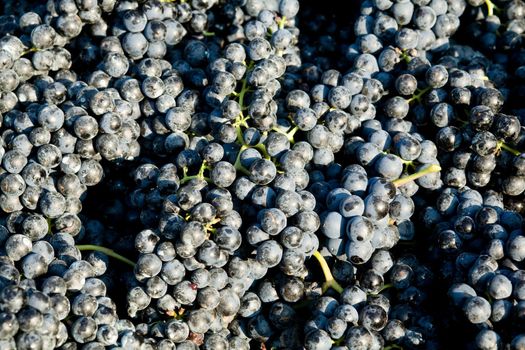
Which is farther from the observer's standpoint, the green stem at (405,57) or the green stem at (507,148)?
the green stem at (405,57)

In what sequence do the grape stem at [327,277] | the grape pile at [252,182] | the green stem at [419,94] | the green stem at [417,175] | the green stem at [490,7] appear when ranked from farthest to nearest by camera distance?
the green stem at [490,7] → the green stem at [419,94] → the green stem at [417,175] → the grape stem at [327,277] → the grape pile at [252,182]

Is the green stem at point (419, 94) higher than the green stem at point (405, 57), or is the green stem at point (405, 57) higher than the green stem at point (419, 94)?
the green stem at point (405, 57)

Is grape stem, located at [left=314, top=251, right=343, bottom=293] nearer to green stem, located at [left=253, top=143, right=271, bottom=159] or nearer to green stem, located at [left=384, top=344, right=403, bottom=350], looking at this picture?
green stem, located at [left=384, top=344, right=403, bottom=350]

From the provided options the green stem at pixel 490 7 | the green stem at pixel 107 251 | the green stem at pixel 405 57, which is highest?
the green stem at pixel 490 7

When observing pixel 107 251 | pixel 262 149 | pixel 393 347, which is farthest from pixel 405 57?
pixel 107 251

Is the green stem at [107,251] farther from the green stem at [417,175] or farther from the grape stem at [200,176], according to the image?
the green stem at [417,175]

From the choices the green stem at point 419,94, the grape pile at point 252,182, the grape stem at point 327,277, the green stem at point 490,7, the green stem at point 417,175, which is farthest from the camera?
the green stem at point 490,7

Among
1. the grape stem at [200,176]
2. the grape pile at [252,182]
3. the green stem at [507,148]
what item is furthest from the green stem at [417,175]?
the grape stem at [200,176]

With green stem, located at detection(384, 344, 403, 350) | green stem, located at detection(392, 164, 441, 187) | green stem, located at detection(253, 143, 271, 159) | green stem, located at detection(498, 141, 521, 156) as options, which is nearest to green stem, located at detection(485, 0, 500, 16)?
green stem, located at detection(498, 141, 521, 156)
